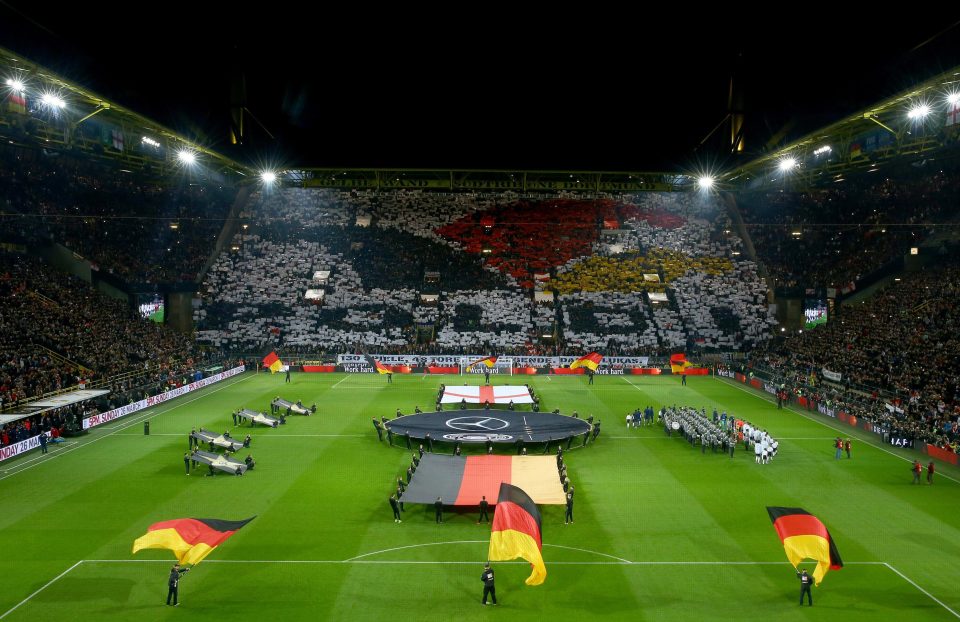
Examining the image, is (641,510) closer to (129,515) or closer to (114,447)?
(129,515)

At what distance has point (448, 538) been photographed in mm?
23344

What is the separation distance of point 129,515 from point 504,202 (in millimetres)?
66603

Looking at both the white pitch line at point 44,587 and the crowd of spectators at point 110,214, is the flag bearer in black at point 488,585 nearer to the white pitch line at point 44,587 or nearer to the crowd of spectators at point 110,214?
the white pitch line at point 44,587

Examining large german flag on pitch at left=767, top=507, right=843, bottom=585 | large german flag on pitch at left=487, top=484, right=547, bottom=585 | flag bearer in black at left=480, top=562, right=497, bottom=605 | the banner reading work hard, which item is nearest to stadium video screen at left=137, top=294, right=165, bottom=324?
the banner reading work hard

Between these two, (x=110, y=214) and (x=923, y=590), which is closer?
(x=923, y=590)

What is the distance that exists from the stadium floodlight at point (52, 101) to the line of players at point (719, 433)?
120 feet

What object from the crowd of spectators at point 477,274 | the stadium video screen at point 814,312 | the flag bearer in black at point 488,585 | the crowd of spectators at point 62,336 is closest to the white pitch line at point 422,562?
the flag bearer in black at point 488,585

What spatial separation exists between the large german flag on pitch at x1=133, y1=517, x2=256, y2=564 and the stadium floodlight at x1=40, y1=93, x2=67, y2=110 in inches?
1126

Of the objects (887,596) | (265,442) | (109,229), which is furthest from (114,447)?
(109,229)

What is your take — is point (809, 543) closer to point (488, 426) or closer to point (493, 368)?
Answer: point (488, 426)

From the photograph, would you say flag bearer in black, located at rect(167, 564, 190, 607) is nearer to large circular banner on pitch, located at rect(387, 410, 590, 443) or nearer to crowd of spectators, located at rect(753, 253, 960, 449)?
large circular banner on pitch, located at rect(387, 410, 590, 443)

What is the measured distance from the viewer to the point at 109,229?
2657 inches

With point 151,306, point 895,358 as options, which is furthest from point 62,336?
point 895,358

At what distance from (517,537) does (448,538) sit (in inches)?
255
